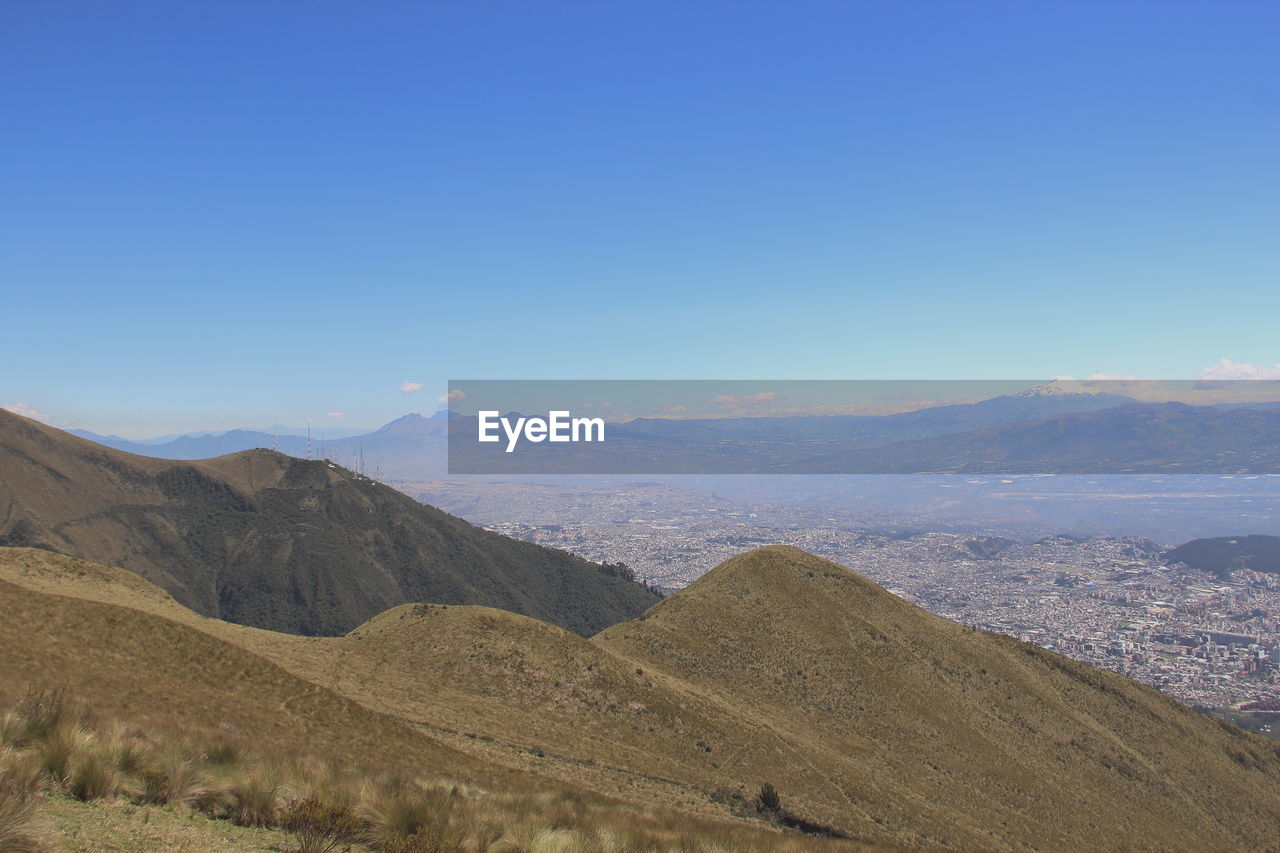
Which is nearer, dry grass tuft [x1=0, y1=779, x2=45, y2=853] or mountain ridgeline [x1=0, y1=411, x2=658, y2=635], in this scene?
dry grass tuft [x1=0, y1=779, x2=45, y2=853]

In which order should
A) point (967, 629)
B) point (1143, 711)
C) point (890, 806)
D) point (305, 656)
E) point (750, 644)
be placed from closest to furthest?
point (890, 806) → point (305, 656) → point (750, 644) → point (1143, 711) → point (967, 629)

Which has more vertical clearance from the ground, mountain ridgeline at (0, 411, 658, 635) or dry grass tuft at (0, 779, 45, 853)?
dry grass tuft at (0, 779, 45, 853)

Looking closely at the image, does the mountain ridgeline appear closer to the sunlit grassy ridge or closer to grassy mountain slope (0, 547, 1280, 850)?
grassy mountain slope (0, 547, 1280, 850)

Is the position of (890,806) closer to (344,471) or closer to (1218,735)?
(1218,735)

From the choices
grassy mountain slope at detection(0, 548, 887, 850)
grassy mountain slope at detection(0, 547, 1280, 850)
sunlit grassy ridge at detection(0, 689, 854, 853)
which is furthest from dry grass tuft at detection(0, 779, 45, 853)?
grassy mountain slope at detection(0, 547, 1280, 850)

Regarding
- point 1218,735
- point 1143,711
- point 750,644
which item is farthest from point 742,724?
point 1218,735

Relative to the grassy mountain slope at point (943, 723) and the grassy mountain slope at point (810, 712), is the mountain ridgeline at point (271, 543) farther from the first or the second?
the grassy mountain slope at point (810, 712)

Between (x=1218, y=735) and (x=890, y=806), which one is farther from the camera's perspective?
(x=1218, y=735)

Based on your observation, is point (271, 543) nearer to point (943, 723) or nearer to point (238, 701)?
point (943, 723)
